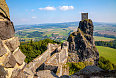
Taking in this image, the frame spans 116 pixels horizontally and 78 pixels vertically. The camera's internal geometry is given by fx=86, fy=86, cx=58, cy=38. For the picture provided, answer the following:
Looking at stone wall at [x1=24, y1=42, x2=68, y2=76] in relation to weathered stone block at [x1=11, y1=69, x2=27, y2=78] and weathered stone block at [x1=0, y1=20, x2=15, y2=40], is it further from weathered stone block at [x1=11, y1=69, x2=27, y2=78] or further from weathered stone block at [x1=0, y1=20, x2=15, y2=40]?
weathered stone block at [x1=0, y1=20, x2=15, y2=40]

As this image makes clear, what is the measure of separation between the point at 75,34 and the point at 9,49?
30852 millimetres

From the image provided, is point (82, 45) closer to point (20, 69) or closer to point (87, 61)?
point (87, 61)

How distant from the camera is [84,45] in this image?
104 ft

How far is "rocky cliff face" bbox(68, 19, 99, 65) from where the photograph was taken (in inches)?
1249

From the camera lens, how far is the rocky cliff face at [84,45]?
104ft

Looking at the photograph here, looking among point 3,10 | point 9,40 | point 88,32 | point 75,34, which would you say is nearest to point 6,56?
point 9,40

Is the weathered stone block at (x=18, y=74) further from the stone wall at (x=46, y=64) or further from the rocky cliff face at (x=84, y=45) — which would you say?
the rocky cliff face at (x=84, y=45)

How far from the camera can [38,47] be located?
34812mm

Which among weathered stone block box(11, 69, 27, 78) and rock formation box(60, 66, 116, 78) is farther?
weathered stone block box(11, 69, 27, 78)

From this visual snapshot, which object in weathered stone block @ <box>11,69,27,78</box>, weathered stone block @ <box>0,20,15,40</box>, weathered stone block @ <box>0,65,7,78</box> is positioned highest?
weathered stone block @ <box>0,20,15,40</box>

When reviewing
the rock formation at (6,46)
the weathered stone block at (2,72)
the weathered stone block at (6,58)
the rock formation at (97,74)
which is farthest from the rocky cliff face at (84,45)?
the weathered stone block at (2,72)

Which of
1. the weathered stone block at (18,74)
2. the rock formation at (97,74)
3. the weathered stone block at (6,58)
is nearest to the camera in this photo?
the rock formation at (97,74)

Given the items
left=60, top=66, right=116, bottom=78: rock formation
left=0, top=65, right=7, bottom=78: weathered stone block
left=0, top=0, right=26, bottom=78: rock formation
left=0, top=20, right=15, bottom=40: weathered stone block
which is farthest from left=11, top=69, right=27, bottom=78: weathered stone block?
left=60, top=66, right=116, bottom=78: rock formation

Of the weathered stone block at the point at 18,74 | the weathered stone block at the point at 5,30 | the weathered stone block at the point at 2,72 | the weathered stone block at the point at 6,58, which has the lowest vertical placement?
the weathered stone block at the point at 18,74
